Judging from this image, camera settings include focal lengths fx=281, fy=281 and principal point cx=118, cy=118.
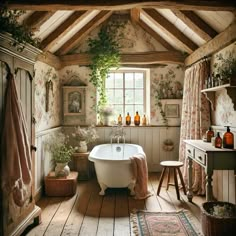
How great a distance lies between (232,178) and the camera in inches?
131

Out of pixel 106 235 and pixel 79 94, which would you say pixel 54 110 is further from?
pixel 106 235

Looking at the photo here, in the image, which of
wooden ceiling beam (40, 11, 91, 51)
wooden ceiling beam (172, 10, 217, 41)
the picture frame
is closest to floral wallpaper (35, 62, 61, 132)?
wooden ceiling beam (40, 11, 91, 51)

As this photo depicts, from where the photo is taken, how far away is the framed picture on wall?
5.71m

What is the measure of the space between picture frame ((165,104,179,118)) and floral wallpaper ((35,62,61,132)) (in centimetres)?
220

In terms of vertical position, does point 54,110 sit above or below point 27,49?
below

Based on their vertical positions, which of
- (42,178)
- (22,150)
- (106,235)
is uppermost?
(22,150)

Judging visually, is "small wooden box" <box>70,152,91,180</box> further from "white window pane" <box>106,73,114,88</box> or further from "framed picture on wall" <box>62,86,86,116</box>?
"white window pane" <box>106,73,114,88</box>

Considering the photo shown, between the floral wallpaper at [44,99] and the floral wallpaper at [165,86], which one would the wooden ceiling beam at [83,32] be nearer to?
the floral wallpaper at [44,99]

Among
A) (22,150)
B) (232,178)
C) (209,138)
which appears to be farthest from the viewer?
(209,138)

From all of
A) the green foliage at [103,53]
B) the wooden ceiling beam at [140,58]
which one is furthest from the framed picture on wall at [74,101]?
the wooden ceiling beam at [140,58]

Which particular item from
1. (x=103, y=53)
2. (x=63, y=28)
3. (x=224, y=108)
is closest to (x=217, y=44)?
(x=224, y=108)

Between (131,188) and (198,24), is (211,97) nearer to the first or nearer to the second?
(198,24)

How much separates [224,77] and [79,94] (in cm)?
313

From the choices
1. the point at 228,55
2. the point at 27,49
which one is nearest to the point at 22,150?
the point at 27,49
